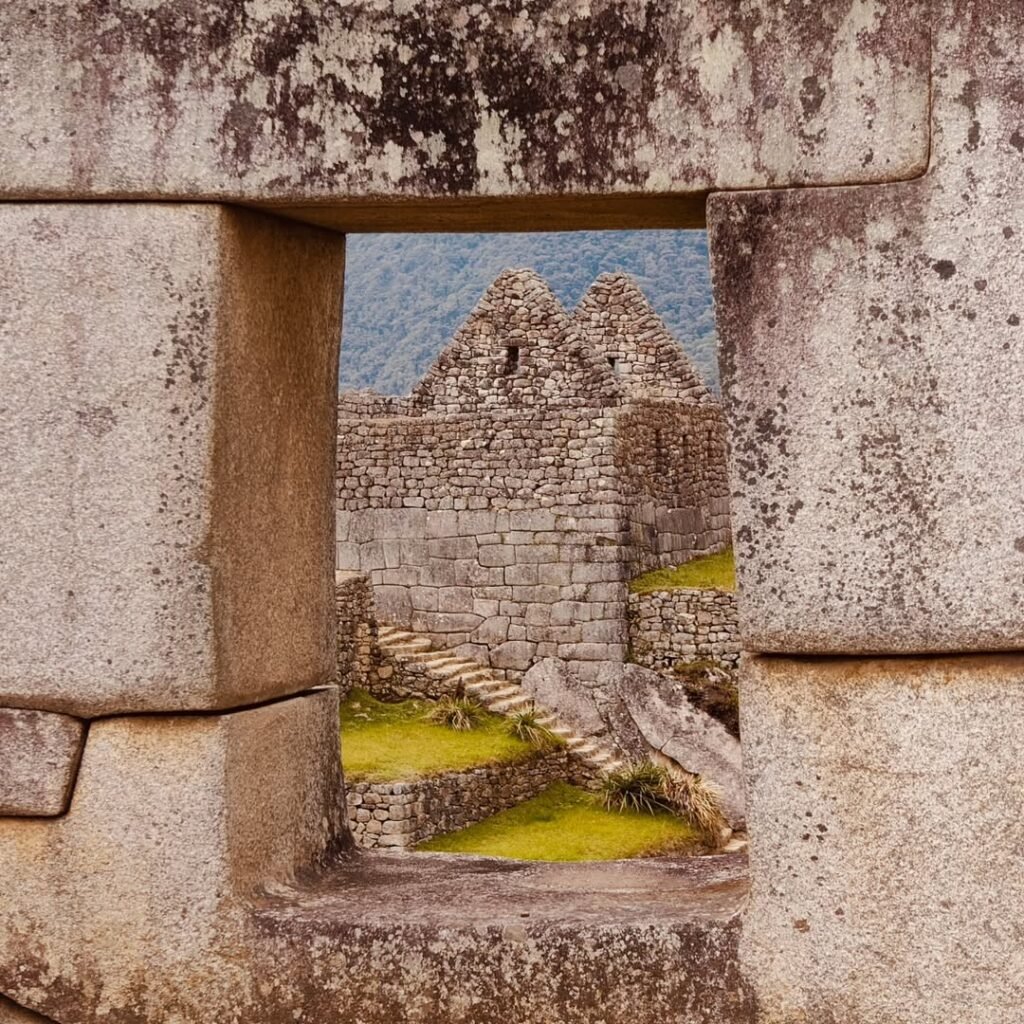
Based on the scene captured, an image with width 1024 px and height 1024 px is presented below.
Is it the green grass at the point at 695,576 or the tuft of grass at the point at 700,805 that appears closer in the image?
the tuft of grass at the point at 700,805

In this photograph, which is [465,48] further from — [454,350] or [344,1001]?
[454,350]

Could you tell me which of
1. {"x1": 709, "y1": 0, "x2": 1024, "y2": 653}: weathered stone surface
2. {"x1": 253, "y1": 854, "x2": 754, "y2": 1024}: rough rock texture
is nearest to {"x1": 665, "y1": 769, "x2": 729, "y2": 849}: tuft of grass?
{"x1": 253, "y1": 854, "x2": 754, "y2": 1024}: rough rock texture

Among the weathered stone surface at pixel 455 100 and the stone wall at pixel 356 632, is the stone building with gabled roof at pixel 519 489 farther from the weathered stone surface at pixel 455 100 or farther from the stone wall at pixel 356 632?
the weathered stone surface at pixel 455 100

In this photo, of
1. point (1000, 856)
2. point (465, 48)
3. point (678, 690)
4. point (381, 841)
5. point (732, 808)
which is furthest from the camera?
point (678, 690)

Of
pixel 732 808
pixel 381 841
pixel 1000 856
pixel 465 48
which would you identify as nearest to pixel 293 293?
pixel 465 48

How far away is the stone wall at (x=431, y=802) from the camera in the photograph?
1530 centimetres

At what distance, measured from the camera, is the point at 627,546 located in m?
22.3

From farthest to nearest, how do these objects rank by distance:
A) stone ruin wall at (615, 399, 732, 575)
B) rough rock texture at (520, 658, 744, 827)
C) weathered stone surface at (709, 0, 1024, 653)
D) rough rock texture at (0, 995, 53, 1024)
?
stone ruin wall at (615, 399, 732, 575)
rough rock texture at (520, 658, 744, 827)
rough rock texture at (0, 995, 53, 1024)
weathered stone surface at (709, 0, 1024, 653)

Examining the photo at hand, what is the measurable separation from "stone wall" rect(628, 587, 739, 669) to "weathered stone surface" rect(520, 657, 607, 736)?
1.03 m

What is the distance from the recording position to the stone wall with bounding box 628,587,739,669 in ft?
71.0

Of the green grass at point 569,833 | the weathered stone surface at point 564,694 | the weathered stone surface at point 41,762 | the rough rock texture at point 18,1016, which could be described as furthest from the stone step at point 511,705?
the weathered stone surface at point 41,762

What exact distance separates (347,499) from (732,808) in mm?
8512

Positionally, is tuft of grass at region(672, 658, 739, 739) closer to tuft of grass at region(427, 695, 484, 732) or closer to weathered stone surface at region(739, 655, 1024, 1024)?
tuft of grass at region(427, 695, 484, 732)

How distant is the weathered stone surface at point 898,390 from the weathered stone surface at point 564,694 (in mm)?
17307
